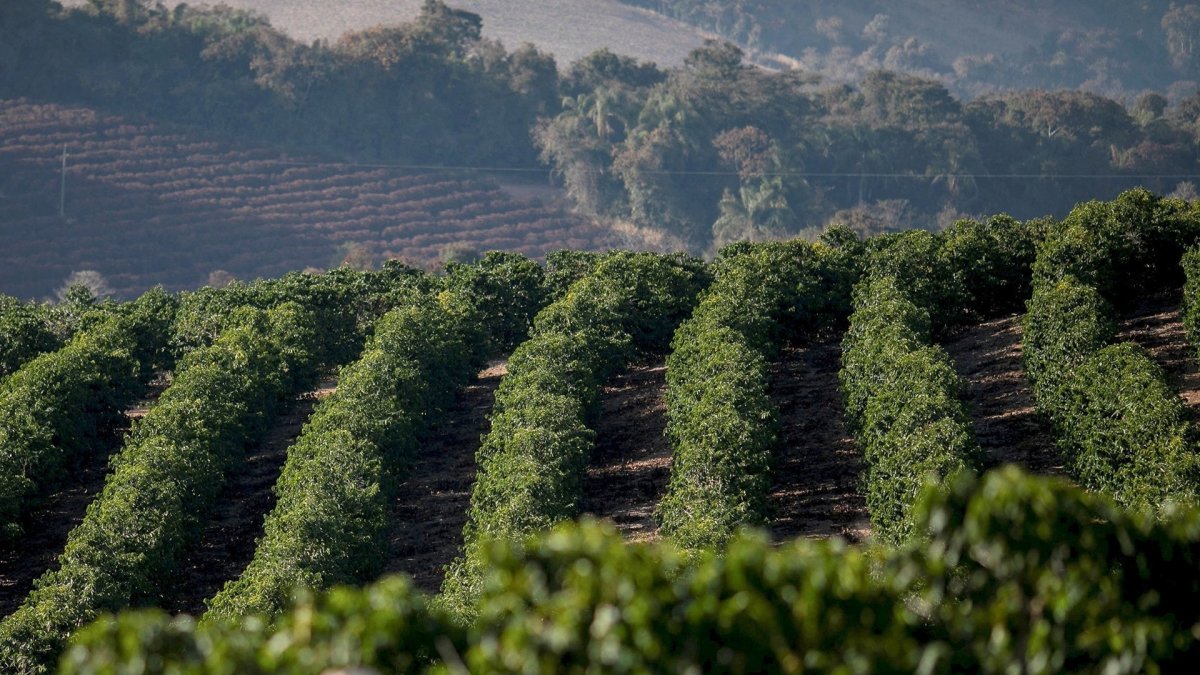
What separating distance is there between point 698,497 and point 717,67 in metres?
128

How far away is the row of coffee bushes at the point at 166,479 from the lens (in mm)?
31656

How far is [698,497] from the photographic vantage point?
34875mm

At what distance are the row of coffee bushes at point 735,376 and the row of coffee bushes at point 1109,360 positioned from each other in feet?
22.8

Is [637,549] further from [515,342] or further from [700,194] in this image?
[700,194]

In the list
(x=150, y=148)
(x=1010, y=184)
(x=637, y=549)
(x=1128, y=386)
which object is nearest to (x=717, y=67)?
(x=1010, y=184)

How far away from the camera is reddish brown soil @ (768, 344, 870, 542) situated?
3772 centimetres

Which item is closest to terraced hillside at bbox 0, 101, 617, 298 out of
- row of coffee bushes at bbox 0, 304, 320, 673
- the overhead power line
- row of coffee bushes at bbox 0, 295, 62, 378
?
the overhead power line

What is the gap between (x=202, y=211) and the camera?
140000mm

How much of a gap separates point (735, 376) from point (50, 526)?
59.2 feet

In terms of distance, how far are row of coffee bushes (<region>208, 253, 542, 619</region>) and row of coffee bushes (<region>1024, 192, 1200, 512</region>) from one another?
628 inches

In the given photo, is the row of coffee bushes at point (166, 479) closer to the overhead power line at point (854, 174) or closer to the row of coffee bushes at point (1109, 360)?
the row of coffee bushes at point (1109, 360)

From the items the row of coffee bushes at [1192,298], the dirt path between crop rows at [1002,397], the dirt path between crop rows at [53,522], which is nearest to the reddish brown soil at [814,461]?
the dirt path between crop rows at [1002,397]

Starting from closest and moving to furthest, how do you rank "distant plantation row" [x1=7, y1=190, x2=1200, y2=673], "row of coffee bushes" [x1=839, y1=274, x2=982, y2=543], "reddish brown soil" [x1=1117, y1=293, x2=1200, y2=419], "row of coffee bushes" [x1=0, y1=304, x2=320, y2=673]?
"distant plantation row" [x1=7, y1=190, x2=1200, y2=673]
"row of coffee bushes" [x1=0, y1=304, x2=320, y2=673]
"row of coffee bushes" [x1=839, y1=274, x2=982, y2=543]
"reddish brown soil" [x1=1117, y1=293, x2=1200, y2=419]

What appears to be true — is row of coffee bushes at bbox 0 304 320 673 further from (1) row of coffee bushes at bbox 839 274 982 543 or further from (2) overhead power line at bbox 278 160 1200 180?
(2) overhead power line at bbox 278 160 1200 180
